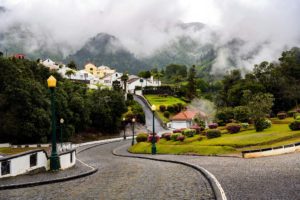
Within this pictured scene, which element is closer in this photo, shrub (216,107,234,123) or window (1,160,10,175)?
window (1,160,10,175)

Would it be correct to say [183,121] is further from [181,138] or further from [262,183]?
[262,183]

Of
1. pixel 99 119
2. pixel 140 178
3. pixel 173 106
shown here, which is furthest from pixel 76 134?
pixel 140 178

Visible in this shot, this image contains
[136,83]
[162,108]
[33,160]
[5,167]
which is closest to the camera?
[5,167]

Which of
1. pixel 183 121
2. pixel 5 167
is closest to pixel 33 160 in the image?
pixel 5 167

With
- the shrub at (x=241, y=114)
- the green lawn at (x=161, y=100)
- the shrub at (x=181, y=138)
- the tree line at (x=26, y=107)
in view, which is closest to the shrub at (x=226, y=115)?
the shrub at (x=241, y=114)

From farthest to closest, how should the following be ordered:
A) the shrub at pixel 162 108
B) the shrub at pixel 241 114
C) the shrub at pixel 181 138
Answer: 1. the shrub at pixel 162 108
2. the shrub at pixel 241 114
3. the shrub at pixel 181 138

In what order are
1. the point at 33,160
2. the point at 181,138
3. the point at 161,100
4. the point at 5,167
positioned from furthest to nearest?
the point at 161,100 → the point at 181,138 → the point at 33,160 → the point at 5,167

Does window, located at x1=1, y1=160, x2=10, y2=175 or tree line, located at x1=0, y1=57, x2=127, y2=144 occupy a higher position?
tree line, located at x1=0, y1=57, x2=127, y2=144

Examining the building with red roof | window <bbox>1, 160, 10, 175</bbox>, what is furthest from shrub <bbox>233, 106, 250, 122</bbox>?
window <bbox>1, 160, 10, 175</bbox>

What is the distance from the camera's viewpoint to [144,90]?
446 ft

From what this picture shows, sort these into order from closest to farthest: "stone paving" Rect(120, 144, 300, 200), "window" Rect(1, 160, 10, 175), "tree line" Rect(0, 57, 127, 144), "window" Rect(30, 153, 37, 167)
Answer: "stone paving" Rect(120, 144, 300, 200) < "window" Rect(1, 160, 10, 175) < "window" Rect(30, 153, 37, 167) < "tree line" Rect(0, 57, 127, 144)

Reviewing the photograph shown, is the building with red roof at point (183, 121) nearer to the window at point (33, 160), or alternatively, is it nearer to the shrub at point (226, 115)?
the shrub at point (226, 115)

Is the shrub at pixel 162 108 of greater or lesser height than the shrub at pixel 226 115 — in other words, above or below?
above

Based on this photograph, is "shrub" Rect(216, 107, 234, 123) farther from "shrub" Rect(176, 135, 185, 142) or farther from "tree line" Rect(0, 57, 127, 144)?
"tree line" Rect(0, 57, 127, 144)
